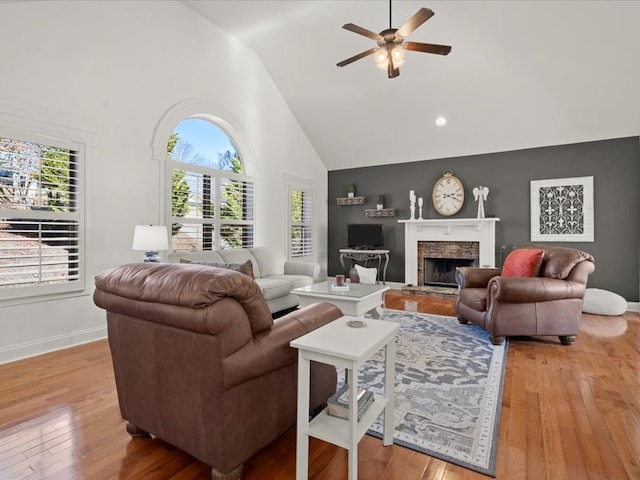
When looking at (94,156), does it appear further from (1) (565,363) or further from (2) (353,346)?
(1) (565,363)

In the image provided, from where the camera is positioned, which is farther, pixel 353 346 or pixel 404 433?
pixel 404 433

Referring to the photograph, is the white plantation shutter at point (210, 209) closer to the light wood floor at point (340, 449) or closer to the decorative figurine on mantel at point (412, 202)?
the light wood floor at point (340, 449)

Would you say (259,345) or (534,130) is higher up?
(534,130)

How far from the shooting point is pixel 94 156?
374 cm

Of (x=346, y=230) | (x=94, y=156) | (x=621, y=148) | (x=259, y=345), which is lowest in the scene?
(x=259, y=345)

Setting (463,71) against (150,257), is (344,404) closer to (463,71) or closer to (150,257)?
(150,257)

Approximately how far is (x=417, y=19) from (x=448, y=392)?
3.06m

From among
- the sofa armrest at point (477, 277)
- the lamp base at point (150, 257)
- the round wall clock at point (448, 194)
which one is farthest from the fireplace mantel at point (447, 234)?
the lamp base at point (150, 257)

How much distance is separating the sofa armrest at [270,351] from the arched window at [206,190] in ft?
11.0

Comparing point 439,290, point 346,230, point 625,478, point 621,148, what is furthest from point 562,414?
point 346,230

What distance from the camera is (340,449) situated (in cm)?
185

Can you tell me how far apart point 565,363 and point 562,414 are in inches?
42.6

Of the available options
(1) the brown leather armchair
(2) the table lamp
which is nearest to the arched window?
(2) the table lamp

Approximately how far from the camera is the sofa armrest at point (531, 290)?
345cm
